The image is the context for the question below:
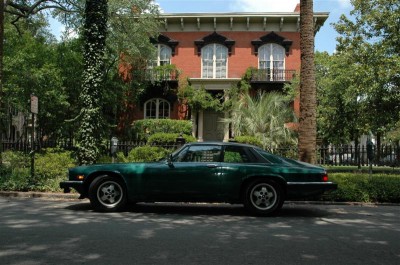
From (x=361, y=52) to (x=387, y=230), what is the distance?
43.1 ft

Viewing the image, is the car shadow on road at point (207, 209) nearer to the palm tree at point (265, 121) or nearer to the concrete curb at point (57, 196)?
the concrete curb at point (57, 196)

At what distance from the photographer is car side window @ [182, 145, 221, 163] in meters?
8.50

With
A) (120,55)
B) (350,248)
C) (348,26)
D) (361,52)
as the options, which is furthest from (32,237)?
(120,55)

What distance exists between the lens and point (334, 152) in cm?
1883

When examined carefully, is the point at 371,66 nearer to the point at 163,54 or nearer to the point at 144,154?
the point at 144,154

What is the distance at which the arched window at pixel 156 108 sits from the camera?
27531mm

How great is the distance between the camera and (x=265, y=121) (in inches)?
859

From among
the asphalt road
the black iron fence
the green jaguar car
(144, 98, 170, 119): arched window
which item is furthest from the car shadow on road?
(144, 98, 170, 119): arched window

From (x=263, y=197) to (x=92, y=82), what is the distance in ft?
24.2

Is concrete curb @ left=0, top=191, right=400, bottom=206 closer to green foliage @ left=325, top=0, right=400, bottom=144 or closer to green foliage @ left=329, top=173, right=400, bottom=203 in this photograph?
green foliage @ left=329, top=173, right=400, bottom=203

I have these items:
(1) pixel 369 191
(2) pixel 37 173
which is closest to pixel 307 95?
(1) pixel 369 191

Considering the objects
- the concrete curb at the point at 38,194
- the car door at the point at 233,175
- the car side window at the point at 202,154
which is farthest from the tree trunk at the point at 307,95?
the concrete curb at the point at 38,194

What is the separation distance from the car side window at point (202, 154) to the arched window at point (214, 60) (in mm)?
19243

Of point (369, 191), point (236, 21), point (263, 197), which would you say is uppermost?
point (236, 21)
